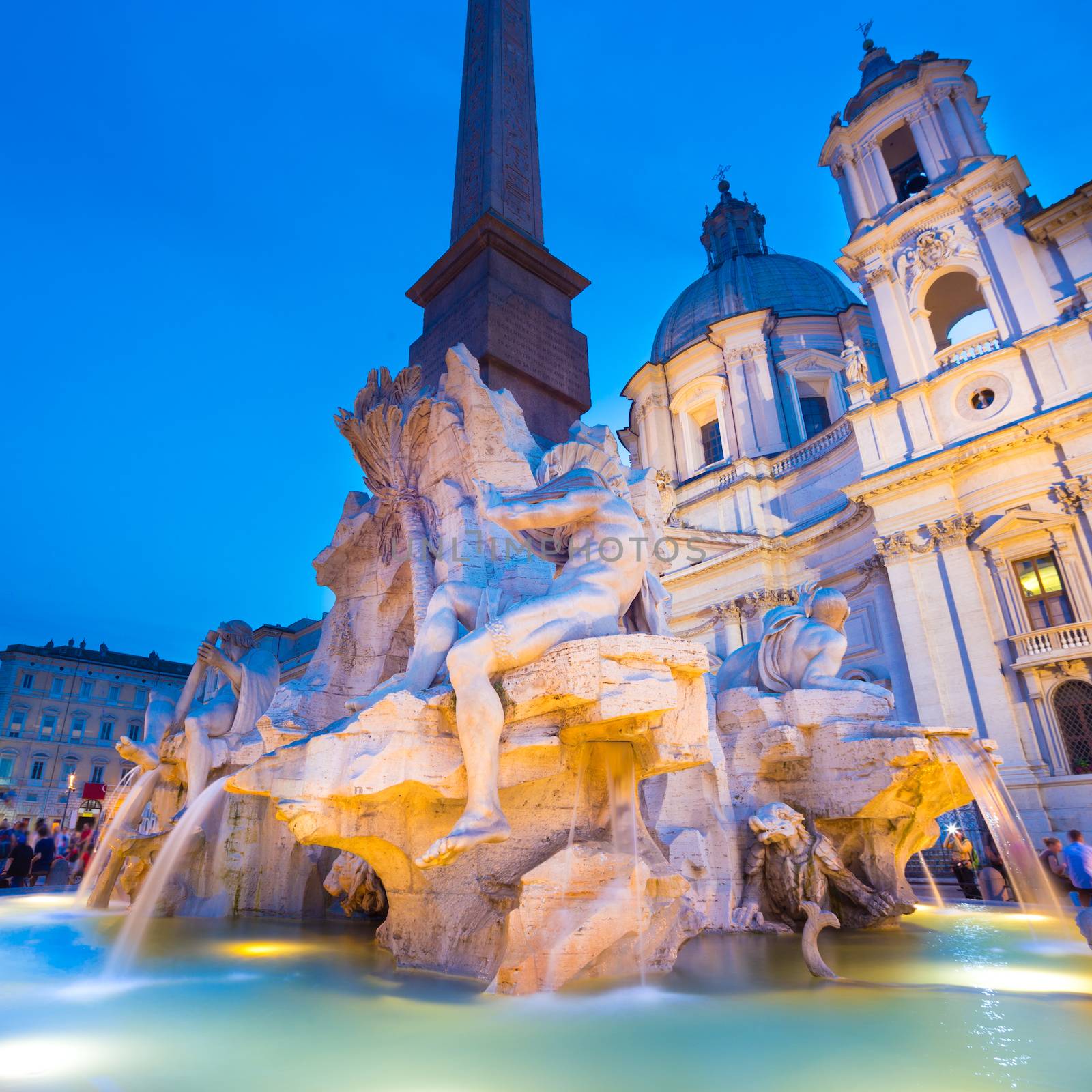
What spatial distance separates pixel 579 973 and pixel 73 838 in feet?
51.4

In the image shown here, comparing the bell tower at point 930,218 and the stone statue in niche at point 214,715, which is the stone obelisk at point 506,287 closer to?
the stone statue in niche at point 214,715

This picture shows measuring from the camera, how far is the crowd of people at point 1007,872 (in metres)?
6.43

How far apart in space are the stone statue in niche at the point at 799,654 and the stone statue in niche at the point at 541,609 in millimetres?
1880

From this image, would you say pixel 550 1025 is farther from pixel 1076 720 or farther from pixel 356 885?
pixel 1076 720

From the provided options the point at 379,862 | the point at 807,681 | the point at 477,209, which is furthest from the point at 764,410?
the point at 379,862

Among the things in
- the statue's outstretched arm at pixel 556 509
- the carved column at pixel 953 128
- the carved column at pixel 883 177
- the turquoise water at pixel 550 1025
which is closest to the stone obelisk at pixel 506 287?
the statue's outstretched arm at pixel 556 509

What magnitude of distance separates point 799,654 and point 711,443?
2760 centimetres

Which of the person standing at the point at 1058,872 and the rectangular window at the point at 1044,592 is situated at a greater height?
the rectangular window at the point at 1044,592

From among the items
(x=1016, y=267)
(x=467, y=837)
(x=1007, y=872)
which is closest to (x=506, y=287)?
(x=467, y=837)

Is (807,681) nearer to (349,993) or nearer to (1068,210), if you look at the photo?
(349,993)

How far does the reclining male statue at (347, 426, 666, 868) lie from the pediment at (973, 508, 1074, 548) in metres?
16.9

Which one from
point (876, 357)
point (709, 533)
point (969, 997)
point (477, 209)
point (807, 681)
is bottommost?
point (969, 997)

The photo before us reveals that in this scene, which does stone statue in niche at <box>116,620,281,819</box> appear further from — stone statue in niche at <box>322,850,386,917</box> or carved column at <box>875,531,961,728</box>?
carved column at <box>875,531,961,728</box>

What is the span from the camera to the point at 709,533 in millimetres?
25203
